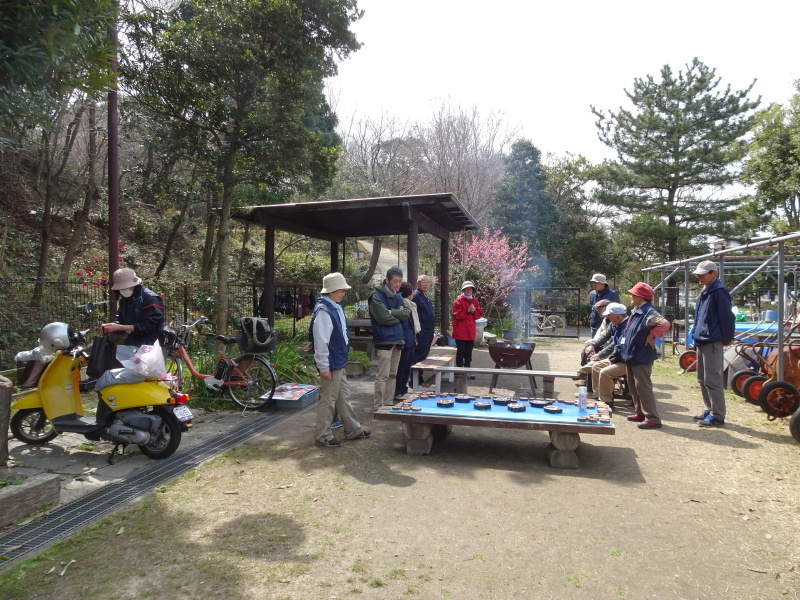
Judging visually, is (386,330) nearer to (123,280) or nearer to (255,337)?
(255,337)

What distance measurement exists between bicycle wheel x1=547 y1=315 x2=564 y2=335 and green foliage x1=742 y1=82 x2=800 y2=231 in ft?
37.2

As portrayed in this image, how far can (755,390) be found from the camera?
22.4ft

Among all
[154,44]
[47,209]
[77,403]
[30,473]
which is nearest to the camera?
[30,473]

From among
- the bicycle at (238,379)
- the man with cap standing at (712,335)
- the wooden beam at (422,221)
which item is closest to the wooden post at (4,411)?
the bicycle at (238,379)

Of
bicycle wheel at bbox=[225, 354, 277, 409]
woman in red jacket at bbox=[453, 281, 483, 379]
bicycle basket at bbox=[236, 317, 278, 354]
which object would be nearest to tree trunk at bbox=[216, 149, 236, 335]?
bicycle wheel at bbox=[225, 354, 277, 409]

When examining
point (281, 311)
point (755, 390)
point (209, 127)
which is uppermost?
point (209, 127)

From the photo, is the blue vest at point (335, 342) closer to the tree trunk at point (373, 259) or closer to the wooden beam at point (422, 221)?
the wooden beam at point (422, 221)

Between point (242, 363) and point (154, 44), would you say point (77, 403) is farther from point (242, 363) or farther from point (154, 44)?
point (154, 44)

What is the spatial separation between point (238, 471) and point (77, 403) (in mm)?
1762

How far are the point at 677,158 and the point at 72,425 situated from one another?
24.8 meters

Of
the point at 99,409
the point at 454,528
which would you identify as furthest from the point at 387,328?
the point at 99,409

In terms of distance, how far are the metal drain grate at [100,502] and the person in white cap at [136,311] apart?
3.81 ft

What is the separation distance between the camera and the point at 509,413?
488 cm

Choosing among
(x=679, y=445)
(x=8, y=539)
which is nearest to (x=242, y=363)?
(x=8, y=539)
